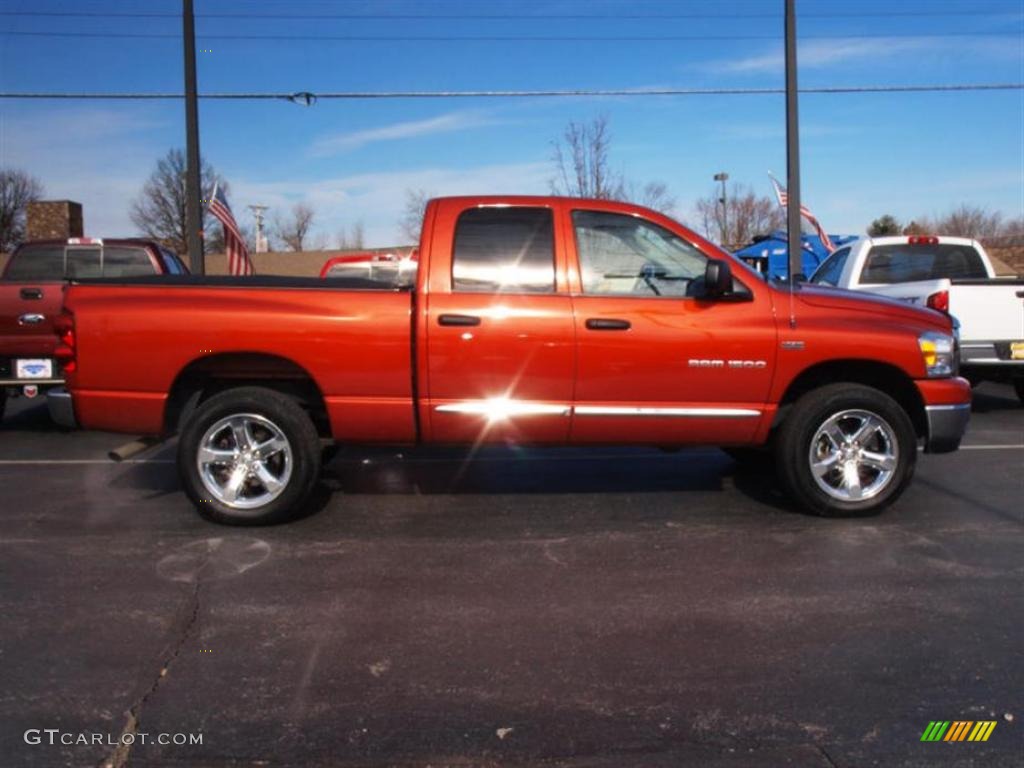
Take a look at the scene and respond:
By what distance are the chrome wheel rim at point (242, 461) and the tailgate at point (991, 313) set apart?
275 inches

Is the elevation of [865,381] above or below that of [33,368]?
below

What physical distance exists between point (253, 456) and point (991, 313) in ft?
24.8

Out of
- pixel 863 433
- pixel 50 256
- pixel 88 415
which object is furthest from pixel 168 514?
pixel 50 256

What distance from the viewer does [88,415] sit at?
5.63m

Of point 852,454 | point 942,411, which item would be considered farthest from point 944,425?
point 852,454

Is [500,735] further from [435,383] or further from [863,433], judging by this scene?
[863,433]

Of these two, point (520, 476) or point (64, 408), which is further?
point (520, 476)

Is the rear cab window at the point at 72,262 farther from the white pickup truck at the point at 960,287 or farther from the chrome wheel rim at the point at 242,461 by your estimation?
the white pickup truck at the point at 960,287

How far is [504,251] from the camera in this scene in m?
5.64

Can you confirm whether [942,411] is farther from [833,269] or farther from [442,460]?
[833,269]

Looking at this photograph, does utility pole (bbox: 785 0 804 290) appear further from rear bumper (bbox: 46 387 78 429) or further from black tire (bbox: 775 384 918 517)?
rear bumper (bbox: 46 387 78 429)

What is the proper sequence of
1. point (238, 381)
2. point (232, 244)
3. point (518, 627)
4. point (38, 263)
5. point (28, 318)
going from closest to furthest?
point (518, 627), point (238, 381), point (28, 318), point (38, 263), point (232, 244)

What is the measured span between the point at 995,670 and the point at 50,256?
1006cm

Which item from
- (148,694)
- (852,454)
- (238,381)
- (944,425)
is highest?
(238,381)
